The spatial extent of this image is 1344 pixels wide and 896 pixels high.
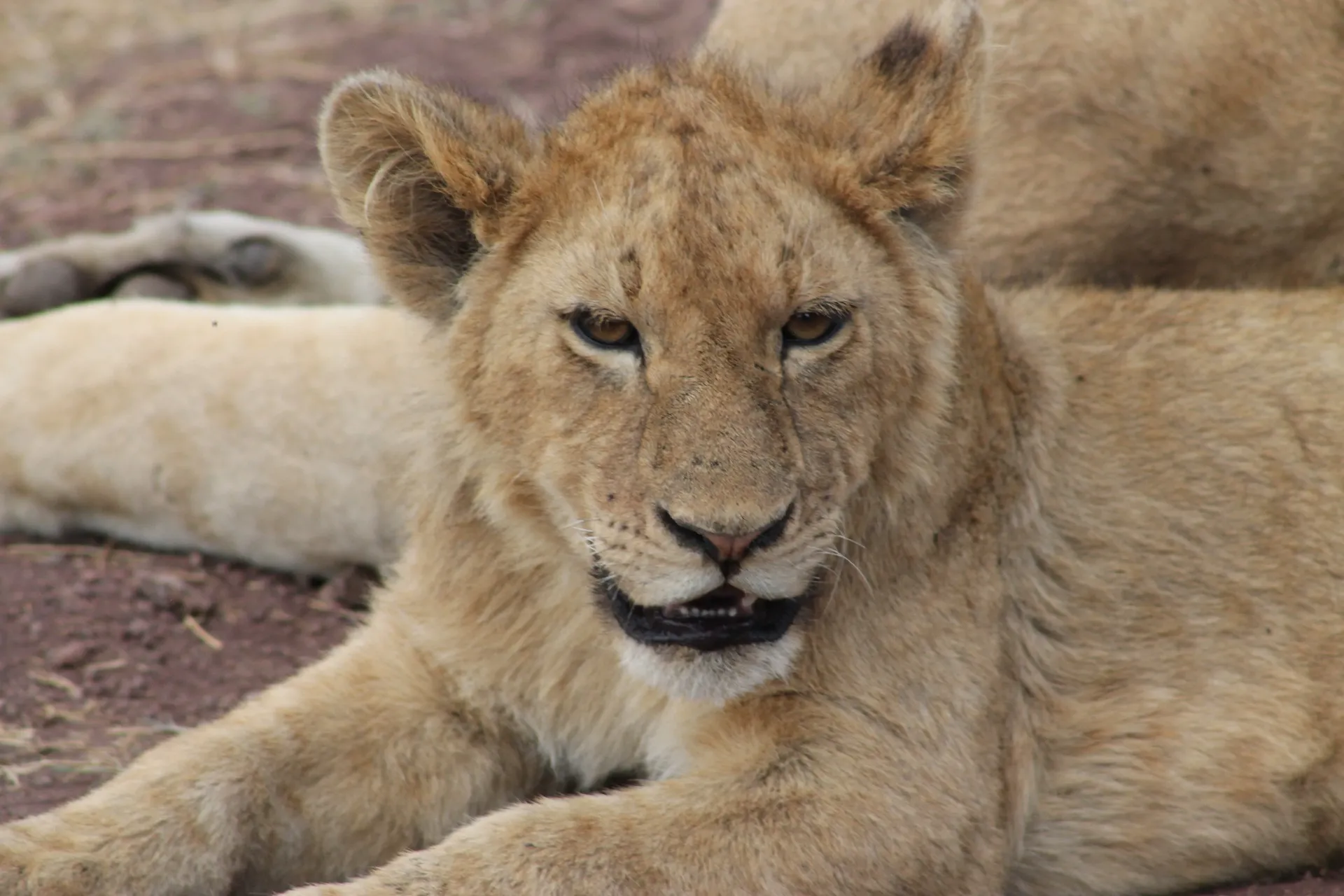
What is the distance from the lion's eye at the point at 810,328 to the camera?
3.12 m

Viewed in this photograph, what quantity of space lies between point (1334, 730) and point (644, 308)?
1509 mm

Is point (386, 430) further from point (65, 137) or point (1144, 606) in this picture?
point (65, 137)

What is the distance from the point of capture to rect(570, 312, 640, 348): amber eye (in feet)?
10.2

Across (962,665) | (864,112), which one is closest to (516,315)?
(864,112)

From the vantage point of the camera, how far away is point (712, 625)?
3086 mm

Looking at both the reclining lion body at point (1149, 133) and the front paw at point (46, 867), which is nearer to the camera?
the front paw at point (46, 867)

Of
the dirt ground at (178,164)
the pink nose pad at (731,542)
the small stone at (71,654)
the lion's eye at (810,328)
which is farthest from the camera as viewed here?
the small stone at (71,654)

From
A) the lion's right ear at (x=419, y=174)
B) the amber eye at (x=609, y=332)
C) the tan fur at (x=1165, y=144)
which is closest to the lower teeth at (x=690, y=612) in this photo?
the amber eye at (x=609, y=332)

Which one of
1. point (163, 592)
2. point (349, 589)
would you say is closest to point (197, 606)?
point (163, 592)

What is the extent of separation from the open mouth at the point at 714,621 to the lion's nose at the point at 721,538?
145 millimetres

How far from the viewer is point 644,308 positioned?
3064 mm

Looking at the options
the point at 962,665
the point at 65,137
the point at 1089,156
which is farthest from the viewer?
the point at 65,137

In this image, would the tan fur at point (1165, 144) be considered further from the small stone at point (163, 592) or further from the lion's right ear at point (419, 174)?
the small stone at point (163, 592)

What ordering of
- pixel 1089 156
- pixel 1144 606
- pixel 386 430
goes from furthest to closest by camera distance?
pixel 386 430 < pixel 1089 156 < pixel 1144 606
